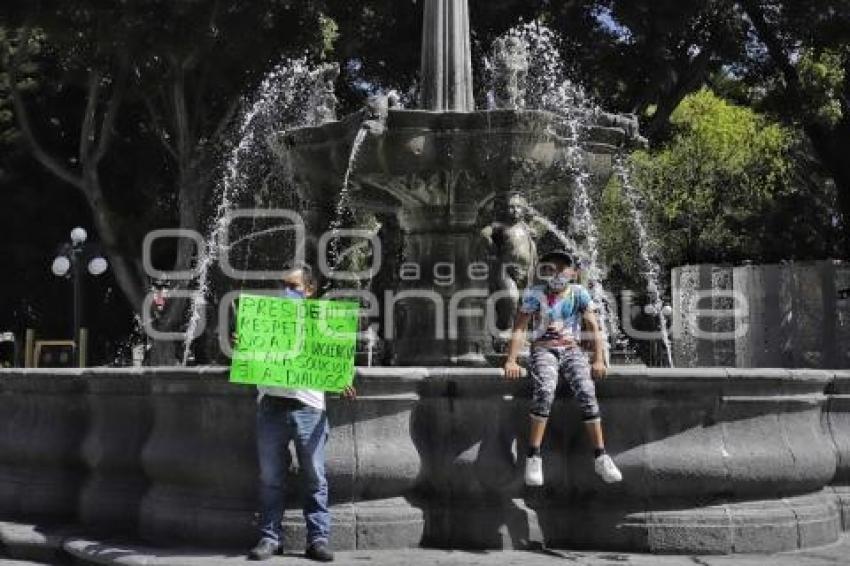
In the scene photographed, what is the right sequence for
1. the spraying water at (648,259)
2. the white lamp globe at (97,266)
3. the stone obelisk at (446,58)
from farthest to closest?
the white lamp globe at (97,266)
the spraying water at (648,259)
the stone obelisk at (446,58)

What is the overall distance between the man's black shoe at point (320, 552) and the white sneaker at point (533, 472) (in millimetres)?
1164

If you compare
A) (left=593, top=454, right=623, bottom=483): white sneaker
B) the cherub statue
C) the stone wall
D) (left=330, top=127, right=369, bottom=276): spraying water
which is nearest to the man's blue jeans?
(left=593, top=454, right=623, bottom=483): white sneaker

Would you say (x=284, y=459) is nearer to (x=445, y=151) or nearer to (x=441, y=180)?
(x=445, y=151)

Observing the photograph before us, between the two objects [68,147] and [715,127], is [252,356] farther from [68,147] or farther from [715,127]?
[715,127]

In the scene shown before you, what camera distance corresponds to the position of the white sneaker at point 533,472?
653 centimetres

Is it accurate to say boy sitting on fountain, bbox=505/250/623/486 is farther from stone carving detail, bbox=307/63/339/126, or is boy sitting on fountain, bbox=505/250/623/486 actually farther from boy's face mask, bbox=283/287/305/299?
stone carving detail, bbox=307/63/339/126

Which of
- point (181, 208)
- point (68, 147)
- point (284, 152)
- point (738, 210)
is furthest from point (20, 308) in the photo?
point (284, 152)

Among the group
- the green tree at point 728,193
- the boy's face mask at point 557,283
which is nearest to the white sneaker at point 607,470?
the boy's face mask at point 557,283

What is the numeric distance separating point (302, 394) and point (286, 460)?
0.36 m

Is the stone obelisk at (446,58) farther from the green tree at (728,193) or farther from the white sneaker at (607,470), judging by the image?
the green tree at (728,193)

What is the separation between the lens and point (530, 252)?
1118cm

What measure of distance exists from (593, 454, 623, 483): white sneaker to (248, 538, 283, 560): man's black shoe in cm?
179

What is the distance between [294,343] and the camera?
6336mm

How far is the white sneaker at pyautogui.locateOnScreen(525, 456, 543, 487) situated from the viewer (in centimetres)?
653
